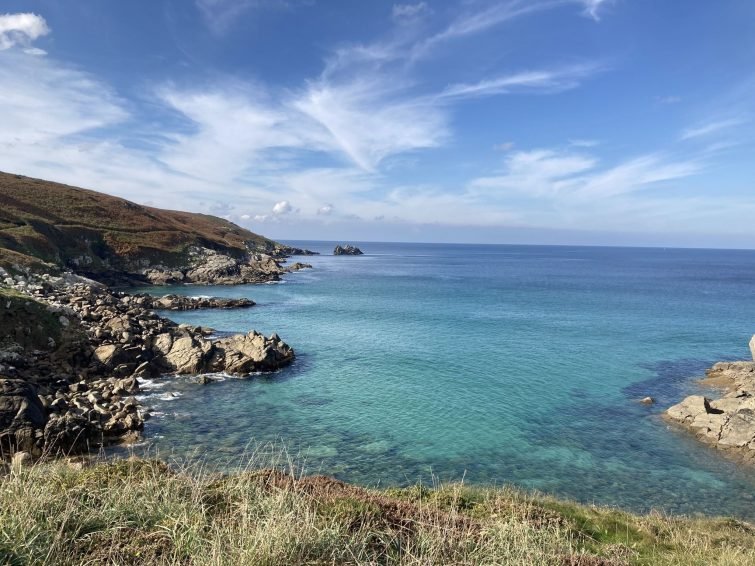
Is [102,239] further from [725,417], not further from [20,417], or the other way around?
[725,417]

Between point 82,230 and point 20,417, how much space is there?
90.7 meters

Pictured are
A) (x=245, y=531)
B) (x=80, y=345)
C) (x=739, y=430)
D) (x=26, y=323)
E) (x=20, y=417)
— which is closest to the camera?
(x=245, y=531)

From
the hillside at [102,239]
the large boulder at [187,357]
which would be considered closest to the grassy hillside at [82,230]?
the hillside at [102,239]

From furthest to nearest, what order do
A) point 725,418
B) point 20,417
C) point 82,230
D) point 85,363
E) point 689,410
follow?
point 82,230, point 85,363, point 689,410, point 725,418, point 20,417

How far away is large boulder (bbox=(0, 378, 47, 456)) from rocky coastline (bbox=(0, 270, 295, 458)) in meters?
0.04

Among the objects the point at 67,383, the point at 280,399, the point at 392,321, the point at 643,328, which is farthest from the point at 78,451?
the point at 643,328

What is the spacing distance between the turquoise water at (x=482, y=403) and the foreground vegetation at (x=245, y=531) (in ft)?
32.3

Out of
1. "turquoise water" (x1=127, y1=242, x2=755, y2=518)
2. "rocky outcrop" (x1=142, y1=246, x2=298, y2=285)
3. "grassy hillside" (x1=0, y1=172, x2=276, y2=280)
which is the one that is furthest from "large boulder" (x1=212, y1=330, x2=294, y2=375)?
"rocky outcrop" (x1=142, y1=246, x2=298, y2=285)

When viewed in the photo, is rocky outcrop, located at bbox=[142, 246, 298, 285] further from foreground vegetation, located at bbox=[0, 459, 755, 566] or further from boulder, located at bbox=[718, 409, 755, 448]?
boulder, located at bbox=[718, 409, 755, 448]

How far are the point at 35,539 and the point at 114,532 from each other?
3.88ft

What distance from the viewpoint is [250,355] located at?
41.2 metres

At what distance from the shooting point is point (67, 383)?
32469 millimetres

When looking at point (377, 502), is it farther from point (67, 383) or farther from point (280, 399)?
point (67, 383)

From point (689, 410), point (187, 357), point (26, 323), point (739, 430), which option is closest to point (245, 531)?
point (739, 430)
